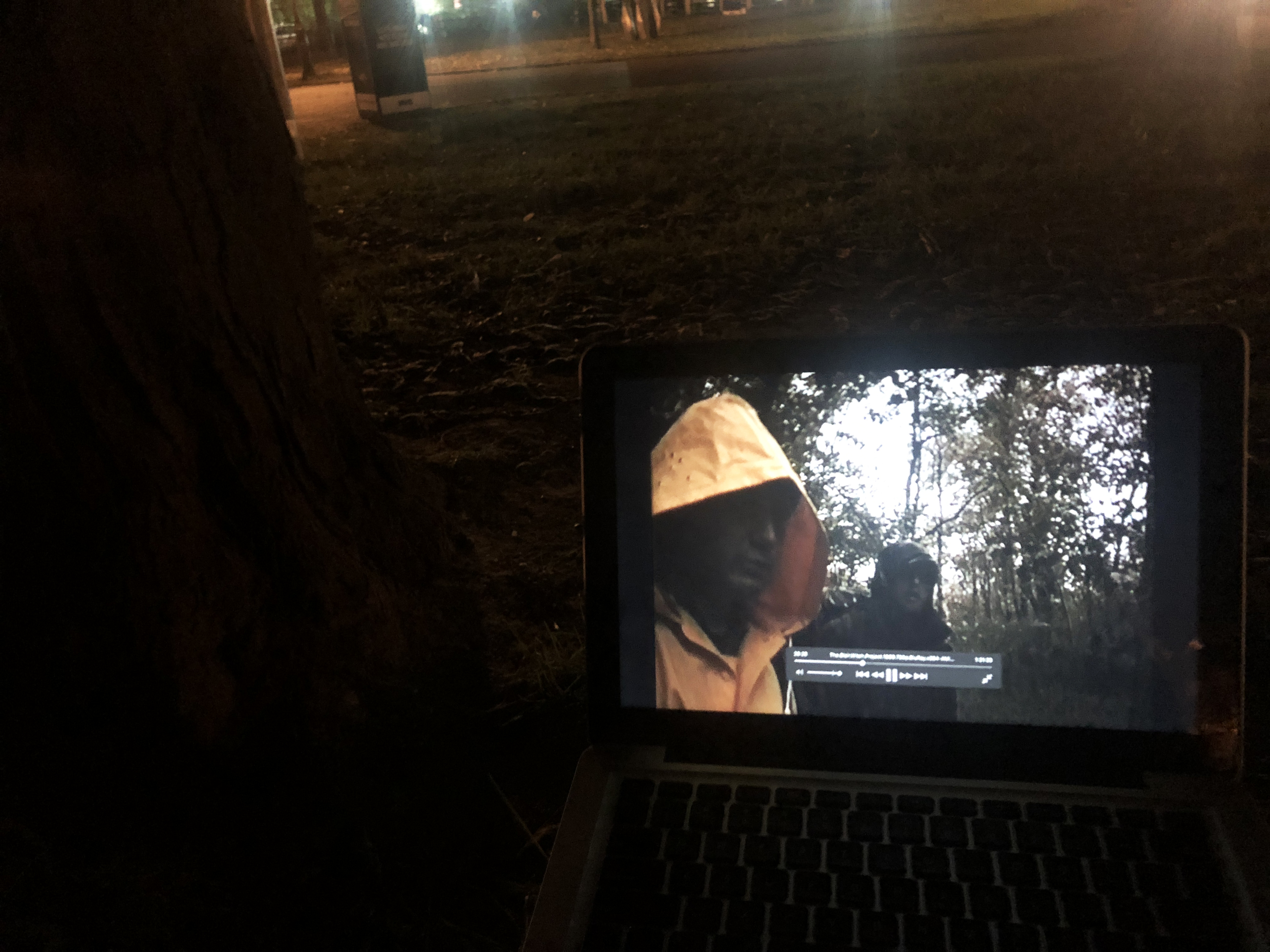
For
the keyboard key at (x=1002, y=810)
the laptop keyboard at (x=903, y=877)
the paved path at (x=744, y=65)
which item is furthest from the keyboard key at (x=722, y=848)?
the paved path at (x=744, y=65)

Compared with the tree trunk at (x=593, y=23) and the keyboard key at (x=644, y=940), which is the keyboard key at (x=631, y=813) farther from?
the tree trunk at (x=593, y=23)

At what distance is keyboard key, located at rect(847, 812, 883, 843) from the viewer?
688 millimetres

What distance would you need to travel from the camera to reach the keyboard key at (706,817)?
71 centimetres

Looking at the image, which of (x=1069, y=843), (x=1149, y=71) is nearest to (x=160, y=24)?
(x=1069, y=843)

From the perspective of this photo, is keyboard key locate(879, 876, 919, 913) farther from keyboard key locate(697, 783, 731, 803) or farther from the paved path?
the paved path

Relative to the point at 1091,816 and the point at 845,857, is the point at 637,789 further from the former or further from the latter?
the point at 1091,816

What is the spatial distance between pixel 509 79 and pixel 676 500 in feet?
3.10

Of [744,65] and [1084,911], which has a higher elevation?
[744,65]

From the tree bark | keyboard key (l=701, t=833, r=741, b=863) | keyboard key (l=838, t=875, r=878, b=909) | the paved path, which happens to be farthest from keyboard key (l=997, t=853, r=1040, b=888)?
the tree bark

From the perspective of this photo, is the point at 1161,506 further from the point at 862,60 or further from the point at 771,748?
the point at 862,60

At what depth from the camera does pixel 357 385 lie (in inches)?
49.1

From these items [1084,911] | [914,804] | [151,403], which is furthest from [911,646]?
[151,403]

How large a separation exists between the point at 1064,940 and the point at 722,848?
26 cm

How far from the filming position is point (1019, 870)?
65cm
